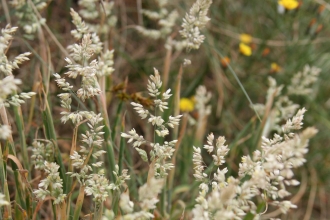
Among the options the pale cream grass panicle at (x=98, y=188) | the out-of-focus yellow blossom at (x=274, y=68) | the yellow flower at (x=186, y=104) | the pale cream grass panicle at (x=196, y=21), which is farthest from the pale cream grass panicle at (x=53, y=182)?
the out-of-focus yellow blossom at (x=274, y=68)

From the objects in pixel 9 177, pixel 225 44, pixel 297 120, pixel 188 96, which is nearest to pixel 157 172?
pixel 297 120

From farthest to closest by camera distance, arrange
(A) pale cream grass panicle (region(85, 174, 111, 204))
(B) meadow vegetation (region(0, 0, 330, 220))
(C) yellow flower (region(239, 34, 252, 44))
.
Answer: (C) yellow flower (region(239, 34, 252, 44)) → (B) meadow vegetation (region(0, 0, 330, 220)) → (A) pale cream grass panicle (region(85, 174, 111, 204))

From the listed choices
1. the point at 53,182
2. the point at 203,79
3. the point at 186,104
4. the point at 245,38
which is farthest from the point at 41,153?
the point at 245,38

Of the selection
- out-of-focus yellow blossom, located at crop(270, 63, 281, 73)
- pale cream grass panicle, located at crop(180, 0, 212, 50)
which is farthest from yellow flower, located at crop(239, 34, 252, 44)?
pale cream grass panicle, located at crop(180, 0, 212, 50)

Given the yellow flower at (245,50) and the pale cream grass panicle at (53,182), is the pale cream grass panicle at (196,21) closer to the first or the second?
the pale cream grass panicle at (53,182)

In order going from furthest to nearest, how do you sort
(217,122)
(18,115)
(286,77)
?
1. (217,122)
2. (286,77)
3. (18,115)

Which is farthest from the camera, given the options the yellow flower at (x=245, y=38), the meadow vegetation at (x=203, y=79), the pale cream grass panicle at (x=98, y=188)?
the yellow flower at (x=245, y=38)

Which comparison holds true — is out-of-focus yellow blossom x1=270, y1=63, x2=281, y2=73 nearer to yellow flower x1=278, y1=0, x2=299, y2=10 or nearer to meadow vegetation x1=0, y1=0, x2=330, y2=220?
meadow vegetation x1=0, y1=0, x2=330, y2=220

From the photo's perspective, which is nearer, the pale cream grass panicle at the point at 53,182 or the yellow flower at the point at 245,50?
the pale cream grass panicle at the point at 53,182

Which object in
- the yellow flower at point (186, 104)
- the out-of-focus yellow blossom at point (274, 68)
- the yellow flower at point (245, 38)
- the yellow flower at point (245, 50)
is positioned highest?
the yellow flower at point (245, 38)

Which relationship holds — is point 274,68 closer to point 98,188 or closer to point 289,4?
point 289,4

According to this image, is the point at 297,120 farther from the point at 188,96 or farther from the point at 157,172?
the point at 188,96
